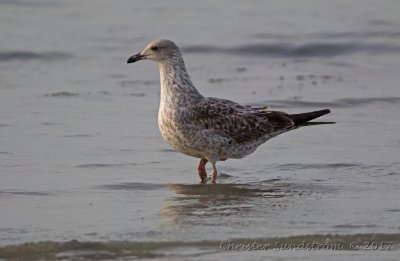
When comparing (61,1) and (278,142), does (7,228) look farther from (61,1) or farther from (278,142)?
(61,1)

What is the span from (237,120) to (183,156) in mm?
916

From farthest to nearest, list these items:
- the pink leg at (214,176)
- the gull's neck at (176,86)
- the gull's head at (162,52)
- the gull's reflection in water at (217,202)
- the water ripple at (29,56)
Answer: the water ripple at (29,56) < the gull's head at (162,52) < the gull's neck at (176,86) < the pink leg at (214,176) < the gull's reflection in water at (217,202)

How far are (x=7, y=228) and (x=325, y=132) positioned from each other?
190 inches

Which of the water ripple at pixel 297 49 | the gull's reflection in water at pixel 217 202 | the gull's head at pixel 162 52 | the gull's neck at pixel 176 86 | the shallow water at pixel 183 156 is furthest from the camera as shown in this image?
the water ripple at pixel 297 49

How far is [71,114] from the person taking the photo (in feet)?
38.5

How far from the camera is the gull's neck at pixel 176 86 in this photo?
376 inches

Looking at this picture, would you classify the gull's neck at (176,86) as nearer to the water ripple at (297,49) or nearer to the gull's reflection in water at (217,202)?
the gull's reflection in water at (217,202)

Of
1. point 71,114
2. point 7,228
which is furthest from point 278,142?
point 7,228

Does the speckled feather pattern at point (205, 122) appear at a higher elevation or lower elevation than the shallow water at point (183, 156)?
higher

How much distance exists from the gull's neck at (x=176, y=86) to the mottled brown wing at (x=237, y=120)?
12cm

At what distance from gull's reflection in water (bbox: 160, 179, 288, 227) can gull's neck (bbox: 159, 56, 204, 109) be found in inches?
36.4

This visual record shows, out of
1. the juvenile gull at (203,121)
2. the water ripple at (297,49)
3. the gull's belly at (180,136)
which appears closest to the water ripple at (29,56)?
the water ripple at (297,49)

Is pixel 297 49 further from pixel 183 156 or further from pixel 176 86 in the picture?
pixel 176 86

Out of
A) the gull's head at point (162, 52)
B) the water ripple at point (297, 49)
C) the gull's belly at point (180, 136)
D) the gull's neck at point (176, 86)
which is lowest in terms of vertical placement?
the water ripple at point (297, 49)
